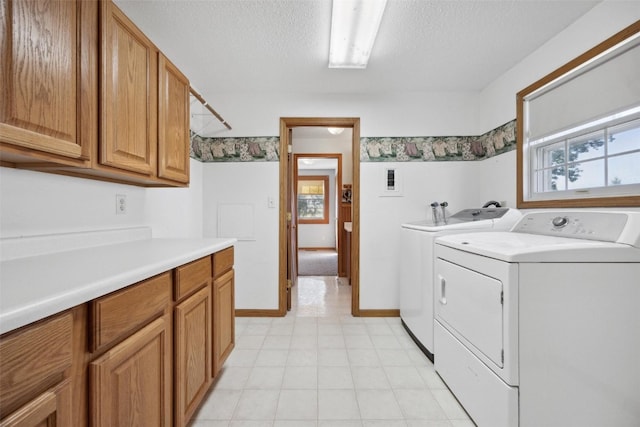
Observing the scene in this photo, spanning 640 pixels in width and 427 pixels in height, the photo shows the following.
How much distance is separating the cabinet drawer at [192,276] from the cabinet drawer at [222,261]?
7 centimetres

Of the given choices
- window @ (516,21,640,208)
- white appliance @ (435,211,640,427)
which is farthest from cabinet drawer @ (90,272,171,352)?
window @ (516,21,640,208)

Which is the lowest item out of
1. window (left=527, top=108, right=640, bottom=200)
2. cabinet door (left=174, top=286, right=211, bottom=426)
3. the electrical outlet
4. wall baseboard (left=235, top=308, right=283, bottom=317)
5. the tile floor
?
the tile floor

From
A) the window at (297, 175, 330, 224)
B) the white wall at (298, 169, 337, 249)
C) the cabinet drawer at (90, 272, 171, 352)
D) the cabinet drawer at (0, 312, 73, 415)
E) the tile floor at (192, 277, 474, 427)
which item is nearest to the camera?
the cabinet drawer at (0, 312, 73, 415)

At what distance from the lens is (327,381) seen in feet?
5.60

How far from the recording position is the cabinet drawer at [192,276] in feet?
3.79

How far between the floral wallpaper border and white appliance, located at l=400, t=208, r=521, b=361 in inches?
30.2

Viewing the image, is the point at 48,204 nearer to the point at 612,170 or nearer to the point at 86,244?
the point at 86,244

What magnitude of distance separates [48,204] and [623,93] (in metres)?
2.89

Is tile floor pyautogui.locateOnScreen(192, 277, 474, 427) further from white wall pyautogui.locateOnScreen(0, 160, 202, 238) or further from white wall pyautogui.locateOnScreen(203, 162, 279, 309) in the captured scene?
white wall pyautogui.locateOnScreen(0, 160, 202, 238)

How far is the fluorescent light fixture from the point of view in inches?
60.2

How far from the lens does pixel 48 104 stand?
88 centimetres

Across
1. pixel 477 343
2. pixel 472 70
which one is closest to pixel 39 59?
pixel 477 343

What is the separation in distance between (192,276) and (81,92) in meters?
0.85

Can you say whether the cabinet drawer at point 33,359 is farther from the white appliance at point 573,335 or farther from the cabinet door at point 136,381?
the white appliance at point 573,335
